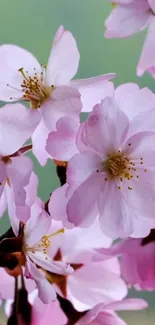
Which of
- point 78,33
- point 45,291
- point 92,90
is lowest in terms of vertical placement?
point 78,33

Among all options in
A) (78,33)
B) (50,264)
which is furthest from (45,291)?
(78,33)

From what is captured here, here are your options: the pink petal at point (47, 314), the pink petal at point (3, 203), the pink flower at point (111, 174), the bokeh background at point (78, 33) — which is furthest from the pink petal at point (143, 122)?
the bokeh background at point (78, 33)

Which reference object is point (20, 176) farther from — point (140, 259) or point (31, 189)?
point (140, 259)

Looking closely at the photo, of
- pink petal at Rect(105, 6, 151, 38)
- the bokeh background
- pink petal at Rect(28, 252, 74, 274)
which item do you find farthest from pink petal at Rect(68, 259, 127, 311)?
the bokeh background

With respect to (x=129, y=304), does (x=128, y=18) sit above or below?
above

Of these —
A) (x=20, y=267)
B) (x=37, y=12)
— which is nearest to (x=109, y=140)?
(x=20, y=267)

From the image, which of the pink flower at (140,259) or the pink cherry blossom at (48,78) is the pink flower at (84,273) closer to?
the pink flower at (140,259)

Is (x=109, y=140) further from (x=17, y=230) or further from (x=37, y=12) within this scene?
(x=37, y=12)

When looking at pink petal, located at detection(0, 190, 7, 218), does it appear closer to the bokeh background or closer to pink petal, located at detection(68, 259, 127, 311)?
pink petal, located at detection(68, 259, 127, 311)
